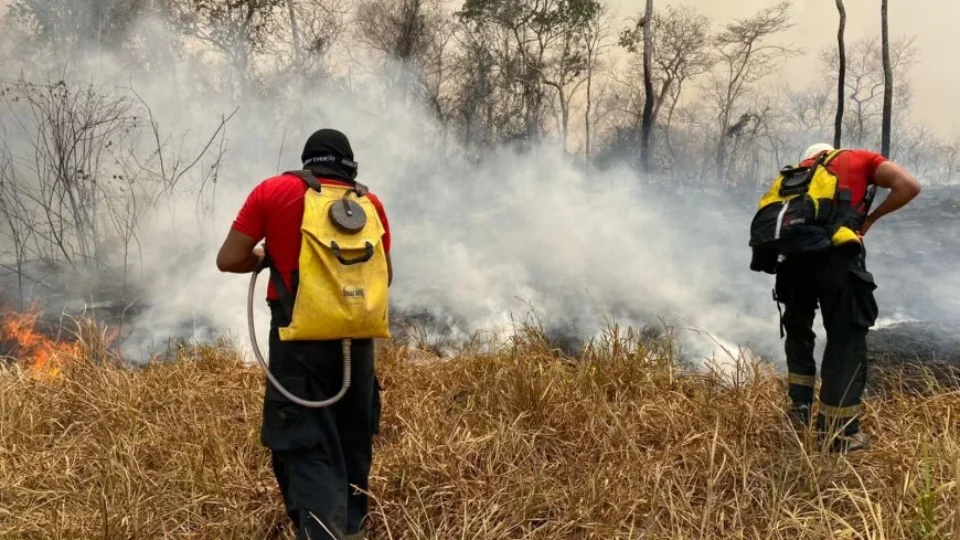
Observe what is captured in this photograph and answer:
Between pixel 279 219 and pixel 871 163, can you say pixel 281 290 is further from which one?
pixel 871 163

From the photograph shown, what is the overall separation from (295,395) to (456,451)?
1.11 metres

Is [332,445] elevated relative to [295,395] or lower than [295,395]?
lower

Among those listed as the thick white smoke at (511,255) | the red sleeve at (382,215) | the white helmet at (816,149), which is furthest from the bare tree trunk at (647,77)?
the red sleeve at (382,215)

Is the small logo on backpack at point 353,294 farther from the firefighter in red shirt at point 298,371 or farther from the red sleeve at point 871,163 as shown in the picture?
the red sleeve at point 871,163

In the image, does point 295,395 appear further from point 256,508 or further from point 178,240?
point 178,240

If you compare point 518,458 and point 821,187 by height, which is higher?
point 821,187

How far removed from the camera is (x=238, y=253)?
82.4 inches

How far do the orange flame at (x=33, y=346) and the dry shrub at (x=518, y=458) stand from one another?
19cm

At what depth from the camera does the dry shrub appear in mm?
2268

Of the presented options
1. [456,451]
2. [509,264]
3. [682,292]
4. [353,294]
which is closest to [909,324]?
[682,292]

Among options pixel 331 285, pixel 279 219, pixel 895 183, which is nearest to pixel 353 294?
pixel 331 285

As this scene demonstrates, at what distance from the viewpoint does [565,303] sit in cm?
654

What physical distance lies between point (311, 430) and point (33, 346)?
500 cm

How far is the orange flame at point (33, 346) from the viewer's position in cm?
422
